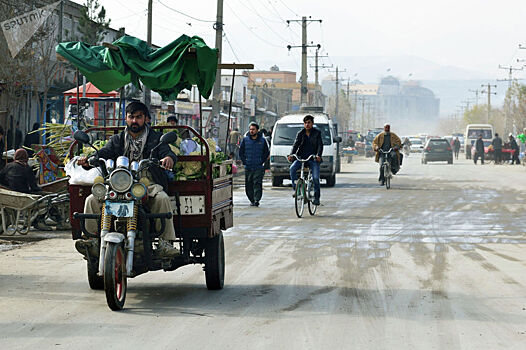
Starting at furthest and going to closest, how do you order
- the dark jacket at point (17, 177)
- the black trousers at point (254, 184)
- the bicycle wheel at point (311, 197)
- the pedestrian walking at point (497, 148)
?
the pedestrian walking at point (497, 148)
the black trousers at point (254, 184)
the bicycle wheel at point (311, 197)
the dark jacket at point (17, 177)

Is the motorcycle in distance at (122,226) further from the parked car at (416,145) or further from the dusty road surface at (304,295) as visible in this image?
the parked car at (416,145)

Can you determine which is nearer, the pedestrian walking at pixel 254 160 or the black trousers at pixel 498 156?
the pedestrian walking at pixel 254 160

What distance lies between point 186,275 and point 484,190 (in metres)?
18.5

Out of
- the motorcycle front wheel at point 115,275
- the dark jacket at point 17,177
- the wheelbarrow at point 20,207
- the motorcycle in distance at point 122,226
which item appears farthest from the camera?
the dark jacket at point 17,177

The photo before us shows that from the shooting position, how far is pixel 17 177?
14.5m

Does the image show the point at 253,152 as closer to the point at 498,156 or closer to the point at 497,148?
the point at 497,148

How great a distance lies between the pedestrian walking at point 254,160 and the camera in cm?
2053

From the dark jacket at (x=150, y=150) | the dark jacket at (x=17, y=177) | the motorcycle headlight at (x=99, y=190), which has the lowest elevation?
the dark jacket at (x=17, y=177)

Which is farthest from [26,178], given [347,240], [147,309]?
[147,309]

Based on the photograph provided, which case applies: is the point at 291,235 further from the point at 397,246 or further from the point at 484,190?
the point at 484,190

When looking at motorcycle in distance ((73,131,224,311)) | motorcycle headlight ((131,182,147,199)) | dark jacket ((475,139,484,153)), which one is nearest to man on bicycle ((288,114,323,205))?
motorcycle in distance ((73,131,224,311))

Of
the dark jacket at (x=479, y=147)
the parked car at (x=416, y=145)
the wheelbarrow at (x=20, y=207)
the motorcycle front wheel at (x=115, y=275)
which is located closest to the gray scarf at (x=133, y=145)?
the motorcycle front wheel at (x=115, y=275)

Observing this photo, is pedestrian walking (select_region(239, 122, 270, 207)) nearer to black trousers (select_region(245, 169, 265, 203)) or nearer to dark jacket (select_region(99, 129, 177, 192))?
black trousers (select_region(245, 169, 265, 203))

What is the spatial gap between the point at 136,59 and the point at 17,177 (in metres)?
6.12
